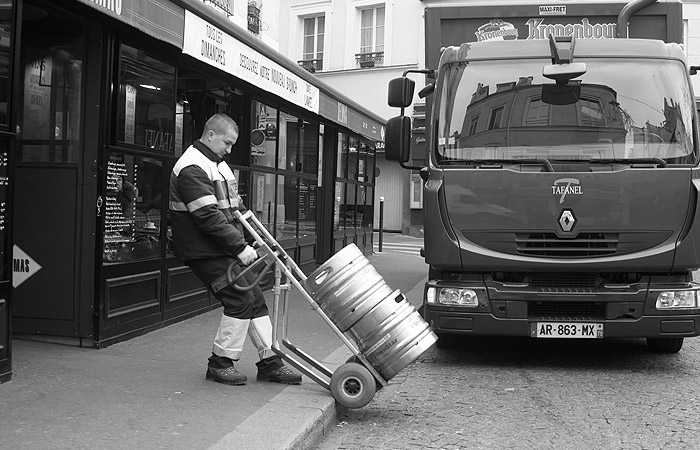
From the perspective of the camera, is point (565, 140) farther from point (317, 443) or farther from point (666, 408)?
point (317, 443)

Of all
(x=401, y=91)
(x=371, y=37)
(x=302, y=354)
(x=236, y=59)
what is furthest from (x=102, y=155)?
(x=371, y=37)

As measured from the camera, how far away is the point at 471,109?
693 centimetres

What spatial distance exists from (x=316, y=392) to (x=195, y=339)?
2223 millimetres

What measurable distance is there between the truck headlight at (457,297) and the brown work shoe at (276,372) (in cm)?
173

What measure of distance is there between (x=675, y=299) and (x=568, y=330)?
0.90 m

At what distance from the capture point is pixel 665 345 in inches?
293

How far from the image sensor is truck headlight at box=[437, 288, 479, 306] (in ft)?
22.0

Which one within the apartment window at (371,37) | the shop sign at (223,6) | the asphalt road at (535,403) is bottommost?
the asphalt road at (535,403)

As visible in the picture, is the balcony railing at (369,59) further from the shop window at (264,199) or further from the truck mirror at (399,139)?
the truck mirror at (399,139)

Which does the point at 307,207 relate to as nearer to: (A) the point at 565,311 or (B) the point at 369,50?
(A) the point at 565,311

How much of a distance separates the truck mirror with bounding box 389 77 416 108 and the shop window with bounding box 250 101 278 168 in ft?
9.23

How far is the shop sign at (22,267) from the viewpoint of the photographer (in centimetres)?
656

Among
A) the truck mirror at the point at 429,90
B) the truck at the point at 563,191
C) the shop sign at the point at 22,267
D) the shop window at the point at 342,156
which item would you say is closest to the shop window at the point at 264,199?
the truck mirror at the point at 429,90

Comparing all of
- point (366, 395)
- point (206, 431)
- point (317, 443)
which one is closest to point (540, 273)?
point (366, 395)
